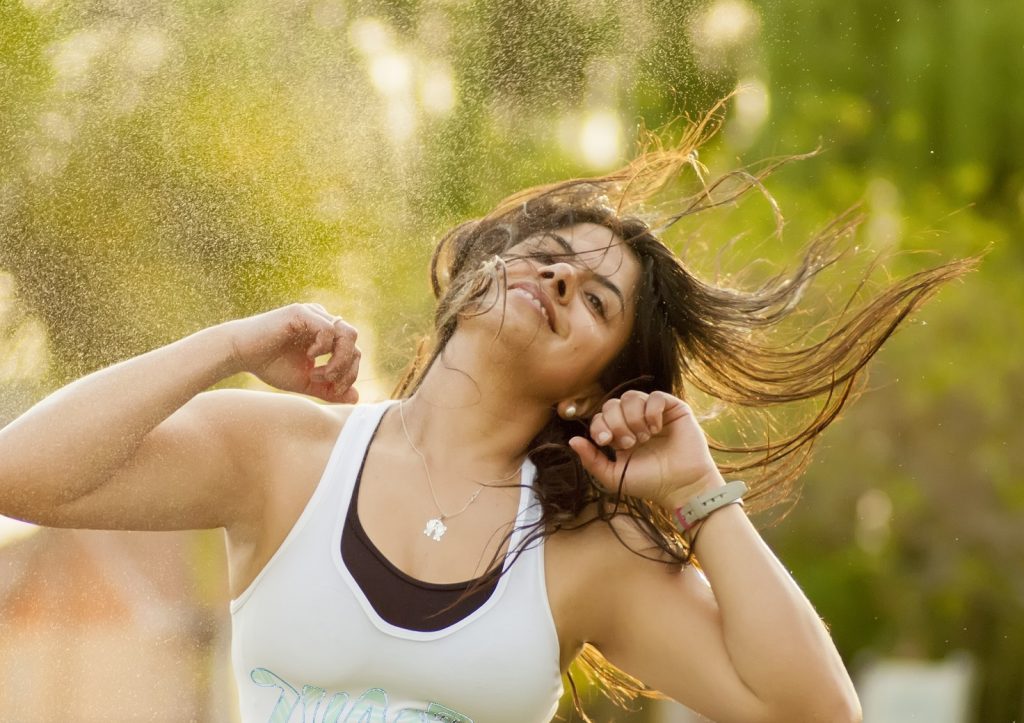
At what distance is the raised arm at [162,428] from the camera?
82.4 inches

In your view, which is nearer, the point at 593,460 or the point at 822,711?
the point at 822,711

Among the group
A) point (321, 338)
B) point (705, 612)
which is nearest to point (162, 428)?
point (321, 338)

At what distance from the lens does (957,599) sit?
35.7 ft

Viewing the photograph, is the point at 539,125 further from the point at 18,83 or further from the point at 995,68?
the point at 995,68

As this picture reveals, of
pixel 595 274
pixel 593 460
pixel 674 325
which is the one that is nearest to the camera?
pixel 593 460

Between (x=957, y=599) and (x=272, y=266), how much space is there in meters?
7.86

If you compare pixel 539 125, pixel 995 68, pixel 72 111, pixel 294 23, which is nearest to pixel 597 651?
pixel 72 111

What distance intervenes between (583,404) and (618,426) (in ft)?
0.82

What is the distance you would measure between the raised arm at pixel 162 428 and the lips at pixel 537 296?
0.99ft

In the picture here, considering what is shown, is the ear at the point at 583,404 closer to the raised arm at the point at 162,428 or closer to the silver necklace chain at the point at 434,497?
the silver necklace chain at the point at 434,497

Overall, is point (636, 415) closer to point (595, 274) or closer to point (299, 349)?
point (595, 274)

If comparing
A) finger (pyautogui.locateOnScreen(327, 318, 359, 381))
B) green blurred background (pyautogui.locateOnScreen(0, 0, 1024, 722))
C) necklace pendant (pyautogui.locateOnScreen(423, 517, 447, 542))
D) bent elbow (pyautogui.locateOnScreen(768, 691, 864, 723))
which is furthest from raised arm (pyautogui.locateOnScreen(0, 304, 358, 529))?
bent elbow (pyautogui.locateOnScreen(768, 691, 864, 723))

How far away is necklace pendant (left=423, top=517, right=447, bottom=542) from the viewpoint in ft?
7.71

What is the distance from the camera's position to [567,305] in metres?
2.46
